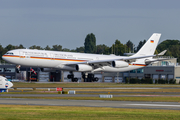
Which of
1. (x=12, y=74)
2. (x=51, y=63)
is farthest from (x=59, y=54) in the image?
(x=12, y=74)

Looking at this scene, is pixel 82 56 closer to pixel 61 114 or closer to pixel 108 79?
pixel 61 114

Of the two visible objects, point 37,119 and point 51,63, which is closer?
point 37,119

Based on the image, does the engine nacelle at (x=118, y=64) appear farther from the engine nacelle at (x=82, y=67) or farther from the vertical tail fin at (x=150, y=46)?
the vertical tail fin at (x=150, y=46)

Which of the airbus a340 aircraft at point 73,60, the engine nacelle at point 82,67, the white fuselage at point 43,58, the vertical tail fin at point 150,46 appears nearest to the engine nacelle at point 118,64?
the airbus a340 aircraft at point 73,60

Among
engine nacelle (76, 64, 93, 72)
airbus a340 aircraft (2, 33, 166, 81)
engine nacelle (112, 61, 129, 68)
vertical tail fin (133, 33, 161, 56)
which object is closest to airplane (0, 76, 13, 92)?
airbus a340 aircraft (2, 33, 166, 81)

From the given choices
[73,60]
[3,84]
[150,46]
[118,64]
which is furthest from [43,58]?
[150,46]

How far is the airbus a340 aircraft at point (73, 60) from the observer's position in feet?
205

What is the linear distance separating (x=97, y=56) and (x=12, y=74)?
88.0 meters

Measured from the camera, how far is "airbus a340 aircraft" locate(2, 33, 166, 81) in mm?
62562

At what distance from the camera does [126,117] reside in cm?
2655

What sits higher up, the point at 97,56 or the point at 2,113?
the point at 97,56

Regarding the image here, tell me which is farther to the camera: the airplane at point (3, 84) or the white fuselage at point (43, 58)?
the airplane at point (3, 84)

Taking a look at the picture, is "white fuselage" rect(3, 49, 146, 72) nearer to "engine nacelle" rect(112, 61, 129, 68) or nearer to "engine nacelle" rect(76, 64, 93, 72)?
"engine nacelle" rect(76, 64, 93, 72)

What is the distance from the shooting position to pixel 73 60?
228 feet
